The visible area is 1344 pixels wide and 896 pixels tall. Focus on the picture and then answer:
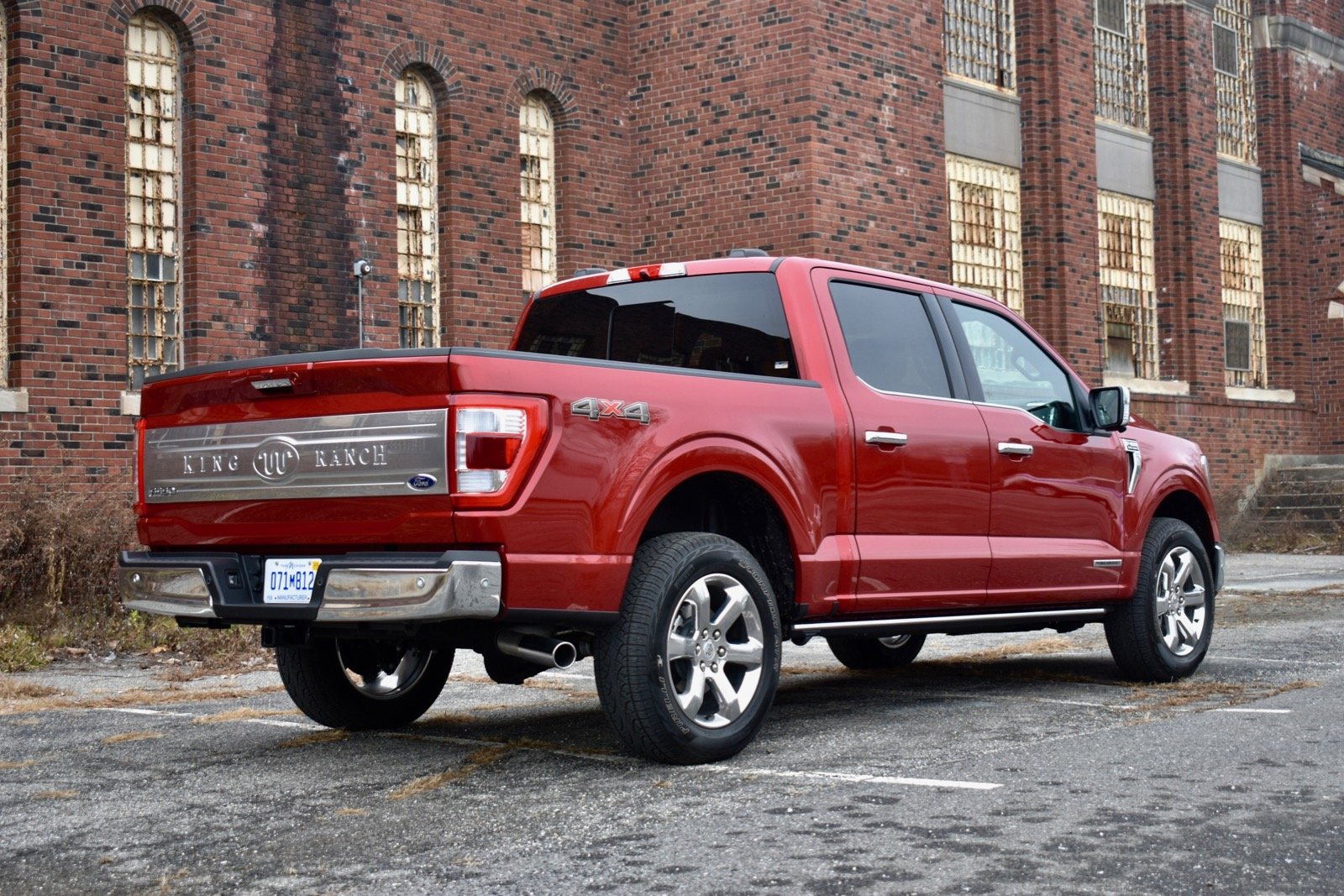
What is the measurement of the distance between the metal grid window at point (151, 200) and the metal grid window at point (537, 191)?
424 cm

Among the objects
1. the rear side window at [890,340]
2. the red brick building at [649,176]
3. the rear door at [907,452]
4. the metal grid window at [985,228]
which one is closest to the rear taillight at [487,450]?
the rear door at [907,452]

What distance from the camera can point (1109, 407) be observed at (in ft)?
25.5

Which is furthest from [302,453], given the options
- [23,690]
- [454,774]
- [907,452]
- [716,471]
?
[23,690]

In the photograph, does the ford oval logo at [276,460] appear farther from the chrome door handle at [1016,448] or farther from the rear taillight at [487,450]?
the chrome door handle at [1016,448]

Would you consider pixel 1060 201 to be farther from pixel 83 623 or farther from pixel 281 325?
pixel 83 623

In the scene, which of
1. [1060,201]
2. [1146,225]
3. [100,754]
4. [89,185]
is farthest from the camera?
[1146,225]

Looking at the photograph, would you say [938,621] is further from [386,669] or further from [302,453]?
[302,453]

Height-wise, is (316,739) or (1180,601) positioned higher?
(1180,601)

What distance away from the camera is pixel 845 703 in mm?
7402

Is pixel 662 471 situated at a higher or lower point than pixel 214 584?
higher

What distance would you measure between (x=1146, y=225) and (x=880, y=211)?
7373 mm

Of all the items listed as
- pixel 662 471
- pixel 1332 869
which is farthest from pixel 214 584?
pixel 1332 869

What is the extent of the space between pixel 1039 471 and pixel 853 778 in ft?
8.36

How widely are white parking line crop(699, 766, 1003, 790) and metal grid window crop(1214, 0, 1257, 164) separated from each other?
2206cm
